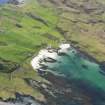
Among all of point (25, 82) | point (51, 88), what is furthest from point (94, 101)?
point (25, 82)

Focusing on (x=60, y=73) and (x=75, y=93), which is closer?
(x=75, y=93)

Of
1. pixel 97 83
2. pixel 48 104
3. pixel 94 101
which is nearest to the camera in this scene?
pixel 48 104

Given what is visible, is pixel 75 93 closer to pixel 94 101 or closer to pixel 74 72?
pixel 94 101

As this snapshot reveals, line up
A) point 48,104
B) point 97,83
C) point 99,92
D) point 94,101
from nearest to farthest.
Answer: point 48,104 < point 94,101 < point 99,92 < point 97,83

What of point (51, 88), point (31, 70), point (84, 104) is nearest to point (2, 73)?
point (31, 70)

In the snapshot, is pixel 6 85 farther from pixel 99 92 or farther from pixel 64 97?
pixel 99 92

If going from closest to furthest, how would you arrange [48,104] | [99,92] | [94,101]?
[48,104], [94,101], [99,92]

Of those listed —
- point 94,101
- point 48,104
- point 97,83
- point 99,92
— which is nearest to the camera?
point 48,104

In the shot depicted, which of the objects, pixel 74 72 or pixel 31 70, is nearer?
pixel 31 70
